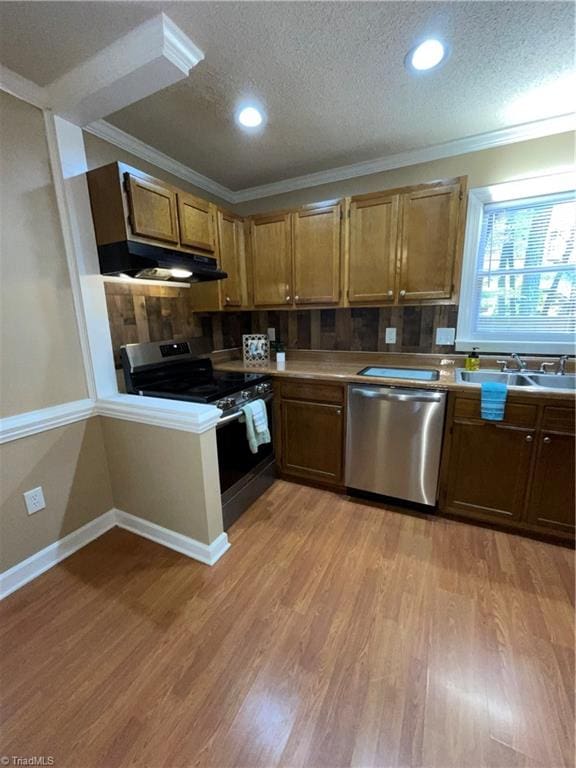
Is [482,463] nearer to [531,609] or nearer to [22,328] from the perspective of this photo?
[531,609]

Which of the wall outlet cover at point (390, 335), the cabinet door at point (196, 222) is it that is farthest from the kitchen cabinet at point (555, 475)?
the cabinet door at point (196, 222)

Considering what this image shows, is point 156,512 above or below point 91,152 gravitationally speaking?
below

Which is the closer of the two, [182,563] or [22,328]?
[22,328]

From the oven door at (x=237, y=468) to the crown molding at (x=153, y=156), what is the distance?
6.25 feet

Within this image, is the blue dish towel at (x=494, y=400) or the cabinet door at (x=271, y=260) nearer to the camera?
the blue dish towel at (x=494, y=400)

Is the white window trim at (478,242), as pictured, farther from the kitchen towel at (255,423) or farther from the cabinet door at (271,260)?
the kitchen towel at (255,423)

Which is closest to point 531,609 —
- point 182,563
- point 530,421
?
point 530,421

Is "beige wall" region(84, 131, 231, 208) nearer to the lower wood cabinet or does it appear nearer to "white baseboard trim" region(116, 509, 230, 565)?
"white baseboard trim" region(116, 509, 230, 565)

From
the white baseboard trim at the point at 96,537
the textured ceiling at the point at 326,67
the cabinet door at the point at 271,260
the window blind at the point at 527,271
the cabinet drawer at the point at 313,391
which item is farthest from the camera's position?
the cabinet door at the point at 271,260

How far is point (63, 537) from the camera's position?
184 cm

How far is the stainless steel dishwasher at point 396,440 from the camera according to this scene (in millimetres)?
2008

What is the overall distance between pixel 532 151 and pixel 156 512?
11.1 ft

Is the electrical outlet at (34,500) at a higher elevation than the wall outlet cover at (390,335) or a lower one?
lower

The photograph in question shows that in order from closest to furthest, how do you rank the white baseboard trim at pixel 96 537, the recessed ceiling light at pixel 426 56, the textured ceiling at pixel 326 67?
the textured ceiling at pixel 326 67 → the recessed ceiling light at pixel 426 56 → the white baseboard trim at pixel 96 537
